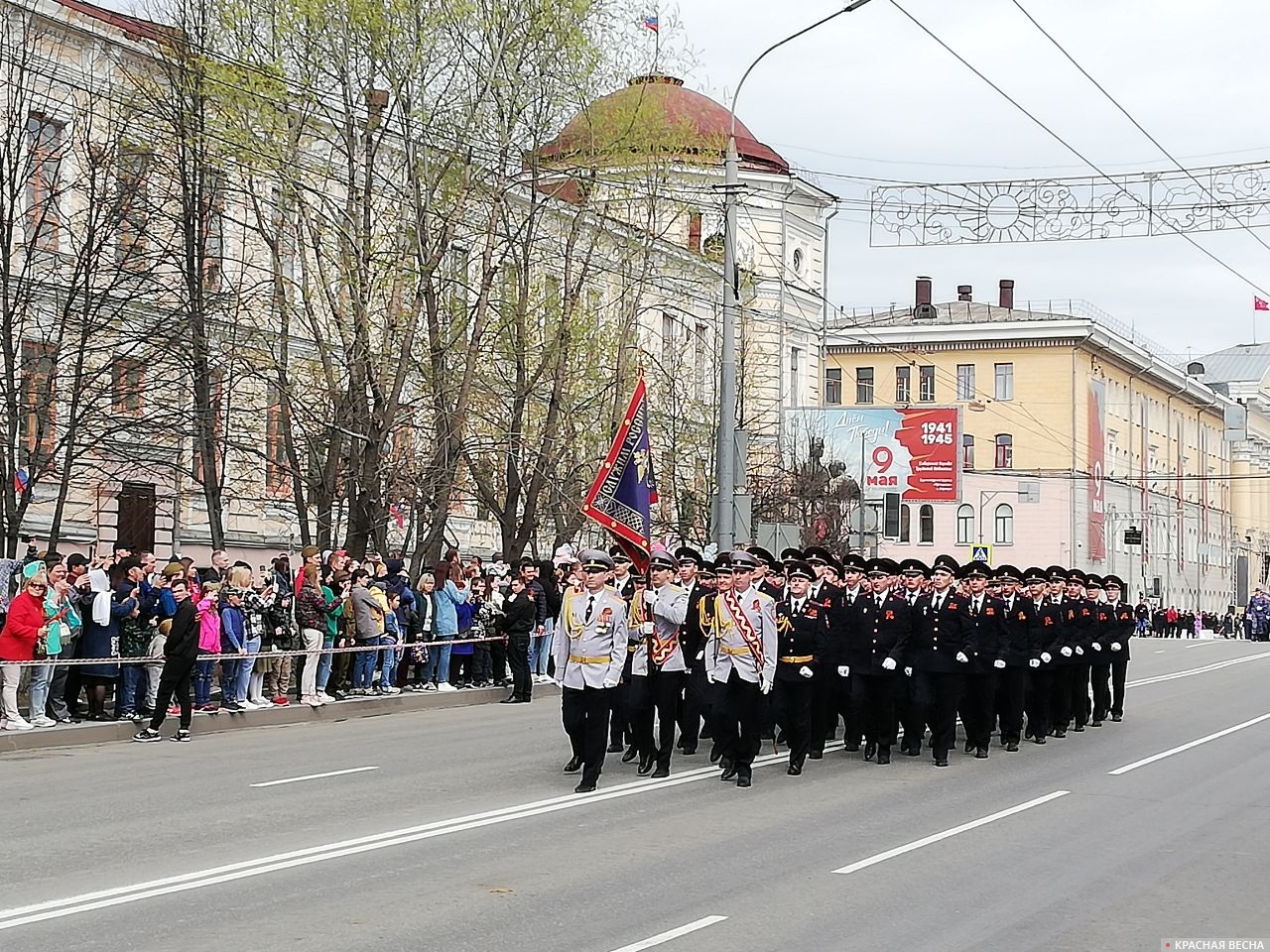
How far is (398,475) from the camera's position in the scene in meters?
30.0

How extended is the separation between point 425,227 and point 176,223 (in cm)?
399

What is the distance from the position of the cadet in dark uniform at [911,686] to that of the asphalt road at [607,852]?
34cm

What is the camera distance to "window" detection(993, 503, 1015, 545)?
273 feet

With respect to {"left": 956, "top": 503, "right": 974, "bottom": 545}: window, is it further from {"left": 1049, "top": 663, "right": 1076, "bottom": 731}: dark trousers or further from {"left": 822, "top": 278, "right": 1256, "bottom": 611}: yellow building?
{"left": 1049, "top": 663, "right": 1076, "bottom": 731}: dark trousers

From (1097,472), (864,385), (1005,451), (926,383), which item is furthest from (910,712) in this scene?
(864,385)

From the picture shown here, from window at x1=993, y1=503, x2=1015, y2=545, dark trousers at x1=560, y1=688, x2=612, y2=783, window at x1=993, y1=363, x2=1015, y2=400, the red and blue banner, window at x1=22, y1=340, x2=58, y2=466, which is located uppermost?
window at x1=993, y1=363, x2=1015, y2=400

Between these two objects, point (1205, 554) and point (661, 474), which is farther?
point (1205, 554)

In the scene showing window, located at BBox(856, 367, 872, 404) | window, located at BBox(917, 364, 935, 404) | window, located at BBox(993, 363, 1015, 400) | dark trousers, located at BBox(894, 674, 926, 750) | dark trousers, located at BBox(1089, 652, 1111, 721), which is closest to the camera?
dark trousers, located at BBox(894, 674, 926, 750)

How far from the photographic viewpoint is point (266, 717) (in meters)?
20.8

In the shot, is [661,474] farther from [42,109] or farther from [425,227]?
[42,109]

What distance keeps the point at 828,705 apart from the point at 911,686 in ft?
3.06

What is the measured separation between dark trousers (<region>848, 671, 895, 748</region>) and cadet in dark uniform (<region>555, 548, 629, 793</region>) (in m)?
3.54

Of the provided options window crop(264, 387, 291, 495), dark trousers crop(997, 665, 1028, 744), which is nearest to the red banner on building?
window crop(264, 387, 291, 495)

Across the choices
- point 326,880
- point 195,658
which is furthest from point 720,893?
point 195,658
